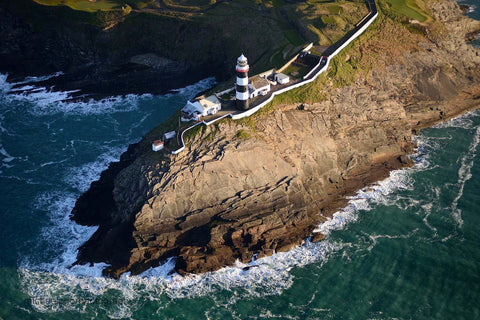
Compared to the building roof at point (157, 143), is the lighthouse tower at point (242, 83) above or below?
above

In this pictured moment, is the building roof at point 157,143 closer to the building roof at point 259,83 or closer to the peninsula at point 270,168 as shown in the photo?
the peninsula at point 270,168

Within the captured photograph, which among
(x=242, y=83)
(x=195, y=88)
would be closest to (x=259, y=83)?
(x=242, y=83)

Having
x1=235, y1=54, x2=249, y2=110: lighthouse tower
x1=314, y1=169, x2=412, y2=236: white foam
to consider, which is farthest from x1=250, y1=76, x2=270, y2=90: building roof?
x1=314, y1=169, x2=412, y2=236: white foam

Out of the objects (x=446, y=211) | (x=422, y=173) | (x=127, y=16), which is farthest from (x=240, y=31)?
(x=446, y=211)

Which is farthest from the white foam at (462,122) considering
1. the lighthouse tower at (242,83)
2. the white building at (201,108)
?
the white building at (201,108)

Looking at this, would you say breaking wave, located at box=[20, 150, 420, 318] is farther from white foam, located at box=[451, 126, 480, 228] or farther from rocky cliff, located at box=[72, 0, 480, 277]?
white foam, located at box=[451, 126, 480, 228]

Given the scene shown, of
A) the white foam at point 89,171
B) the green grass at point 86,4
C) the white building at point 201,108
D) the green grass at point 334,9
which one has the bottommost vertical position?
the white foam at point 89,171

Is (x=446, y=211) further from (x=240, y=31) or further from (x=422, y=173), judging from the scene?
(x=240, y=31)
